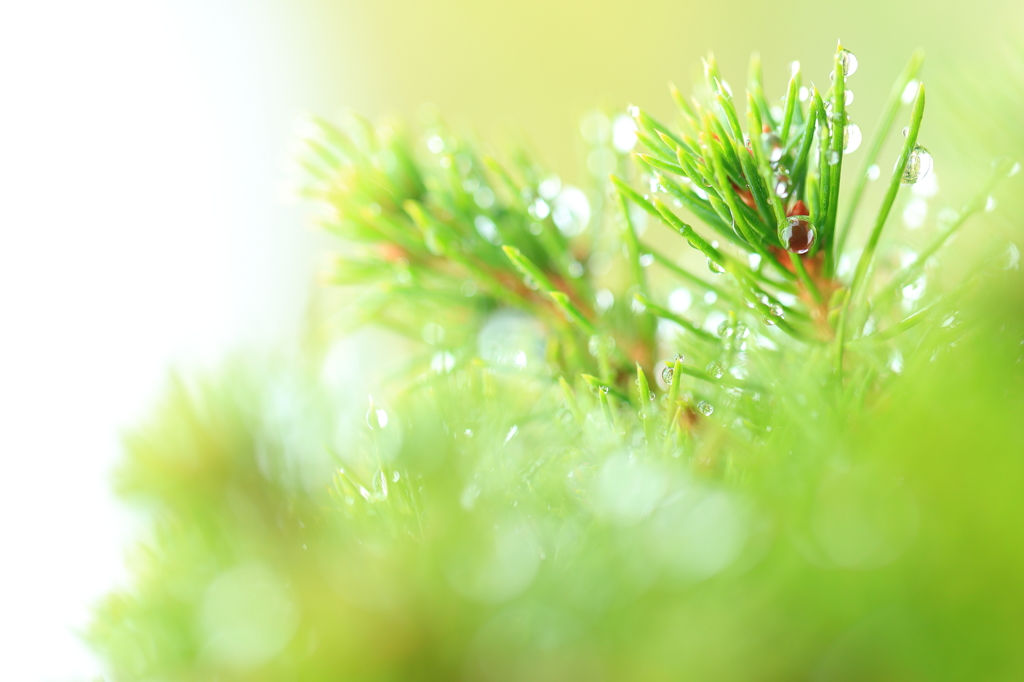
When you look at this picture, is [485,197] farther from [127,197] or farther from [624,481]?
[127,197]

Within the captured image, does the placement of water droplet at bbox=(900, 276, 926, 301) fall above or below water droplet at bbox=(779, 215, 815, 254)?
below

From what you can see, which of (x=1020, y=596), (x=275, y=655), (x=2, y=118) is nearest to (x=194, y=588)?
(x=275, y=655)

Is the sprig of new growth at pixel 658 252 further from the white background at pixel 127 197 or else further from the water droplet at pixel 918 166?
the white background at pixel 127 197

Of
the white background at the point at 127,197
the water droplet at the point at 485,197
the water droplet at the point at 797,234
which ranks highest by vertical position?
the white background at the point at 127,197

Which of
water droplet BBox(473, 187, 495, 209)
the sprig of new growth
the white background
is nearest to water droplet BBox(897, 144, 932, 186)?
the sprig of new growth

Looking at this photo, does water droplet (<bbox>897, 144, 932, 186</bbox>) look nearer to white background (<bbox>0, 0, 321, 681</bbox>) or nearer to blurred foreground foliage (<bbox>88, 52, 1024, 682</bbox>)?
blurred foreground foliage (<bbox>88, 52, 1024, 682</bbox>)

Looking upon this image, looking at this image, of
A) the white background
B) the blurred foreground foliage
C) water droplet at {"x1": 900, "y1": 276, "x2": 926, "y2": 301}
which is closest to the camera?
the blurred foreground foliage

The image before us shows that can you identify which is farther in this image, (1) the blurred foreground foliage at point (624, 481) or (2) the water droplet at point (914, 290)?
(2) the water droplet at point (914, 290)

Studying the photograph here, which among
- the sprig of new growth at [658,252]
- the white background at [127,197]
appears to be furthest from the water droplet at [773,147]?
the white background at [127,197]
